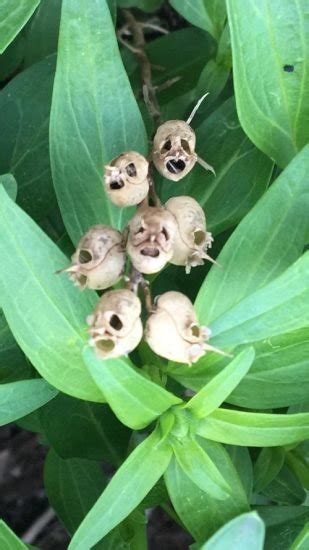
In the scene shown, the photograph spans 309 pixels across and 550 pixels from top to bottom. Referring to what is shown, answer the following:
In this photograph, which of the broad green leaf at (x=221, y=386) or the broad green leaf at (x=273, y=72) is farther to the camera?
the broad green leaf at (x=273, y=72)

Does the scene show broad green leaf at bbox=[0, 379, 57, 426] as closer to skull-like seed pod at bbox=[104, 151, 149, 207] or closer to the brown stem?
skull-like seed pod at bbox=[104, 151, 149, 207]

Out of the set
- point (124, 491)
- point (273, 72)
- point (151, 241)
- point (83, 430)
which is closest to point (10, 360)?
point (83, 430)

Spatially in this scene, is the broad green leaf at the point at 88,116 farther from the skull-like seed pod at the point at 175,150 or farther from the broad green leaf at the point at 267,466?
the broad green leaf at the point at 267,466

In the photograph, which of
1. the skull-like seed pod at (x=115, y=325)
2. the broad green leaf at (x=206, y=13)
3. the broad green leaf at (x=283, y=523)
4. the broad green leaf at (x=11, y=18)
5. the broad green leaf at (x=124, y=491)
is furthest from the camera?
the broad green leaf at (x=206, y=13)

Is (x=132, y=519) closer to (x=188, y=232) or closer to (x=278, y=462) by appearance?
(x=278, y=462)

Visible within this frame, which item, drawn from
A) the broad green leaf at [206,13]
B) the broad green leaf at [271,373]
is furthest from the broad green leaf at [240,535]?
the broad green leaf at [206,13]

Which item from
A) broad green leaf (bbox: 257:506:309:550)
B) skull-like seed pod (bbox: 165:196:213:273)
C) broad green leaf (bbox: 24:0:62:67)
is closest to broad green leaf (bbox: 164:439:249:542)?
broad green leaf (bbox: 257:506:309:550)

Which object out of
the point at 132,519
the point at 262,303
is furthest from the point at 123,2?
the point at 132,519
